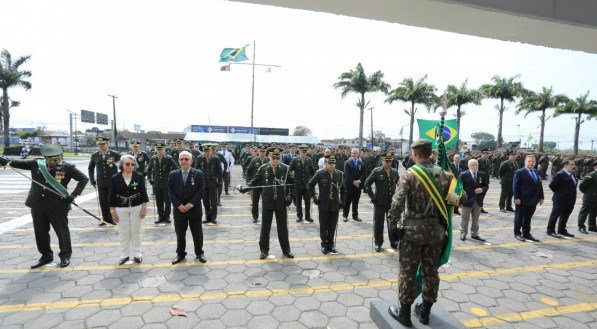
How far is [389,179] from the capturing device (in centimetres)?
629

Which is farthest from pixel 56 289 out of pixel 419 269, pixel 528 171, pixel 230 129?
pixel 230 129

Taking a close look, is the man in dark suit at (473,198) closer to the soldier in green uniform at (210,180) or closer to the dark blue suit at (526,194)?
the dark blue suit at (526,194)

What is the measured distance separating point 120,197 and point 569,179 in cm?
999

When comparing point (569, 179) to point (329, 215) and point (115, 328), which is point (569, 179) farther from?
point (115, 328)

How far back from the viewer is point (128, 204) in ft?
16.8

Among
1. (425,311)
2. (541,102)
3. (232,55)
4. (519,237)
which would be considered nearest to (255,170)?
(425,311)

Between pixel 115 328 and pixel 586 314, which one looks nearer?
pixel 115 328

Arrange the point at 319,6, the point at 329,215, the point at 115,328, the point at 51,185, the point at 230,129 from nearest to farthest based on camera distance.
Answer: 1. the point at 319,6
2. the point at 115,328
3. the point at 51,185
4. the point at 329,215
5. the point at 230,129

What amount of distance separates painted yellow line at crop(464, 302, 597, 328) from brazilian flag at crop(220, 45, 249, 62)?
26.0 metres

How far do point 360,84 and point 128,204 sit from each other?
108 feet

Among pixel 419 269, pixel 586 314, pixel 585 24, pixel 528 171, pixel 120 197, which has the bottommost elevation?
pixel 586 314

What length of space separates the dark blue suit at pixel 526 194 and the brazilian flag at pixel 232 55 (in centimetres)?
2374

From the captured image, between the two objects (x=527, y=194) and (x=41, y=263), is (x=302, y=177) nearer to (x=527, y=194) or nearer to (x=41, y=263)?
(x=527, y=194)

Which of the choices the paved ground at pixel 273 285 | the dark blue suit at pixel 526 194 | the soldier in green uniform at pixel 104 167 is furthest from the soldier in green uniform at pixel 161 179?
the dark blue suit at pixel 526 194
